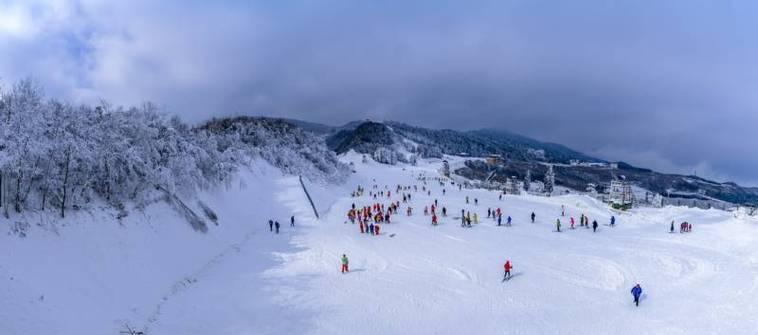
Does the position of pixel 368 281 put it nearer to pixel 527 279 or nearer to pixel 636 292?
pixel 527 279

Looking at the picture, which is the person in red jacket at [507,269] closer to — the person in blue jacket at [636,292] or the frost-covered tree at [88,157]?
the person in blue jacket at [636,292]

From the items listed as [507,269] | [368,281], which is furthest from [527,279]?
[368,281]

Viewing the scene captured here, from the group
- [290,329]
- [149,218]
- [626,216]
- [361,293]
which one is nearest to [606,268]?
[361,293]

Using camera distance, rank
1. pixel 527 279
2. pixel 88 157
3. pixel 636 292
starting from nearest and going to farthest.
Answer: pixel 636 292 < pixel 88 157 < pixel 527 279

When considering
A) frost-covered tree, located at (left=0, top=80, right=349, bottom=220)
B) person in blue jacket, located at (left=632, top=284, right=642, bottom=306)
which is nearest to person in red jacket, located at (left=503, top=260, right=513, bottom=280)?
person in blue jacket, located at (left=632, top=284, right=642, bottom=306)

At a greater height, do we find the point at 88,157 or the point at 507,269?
the point at 88,157

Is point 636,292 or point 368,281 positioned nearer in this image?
point 636,292

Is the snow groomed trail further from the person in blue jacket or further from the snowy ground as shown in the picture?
the person in blue jacket
